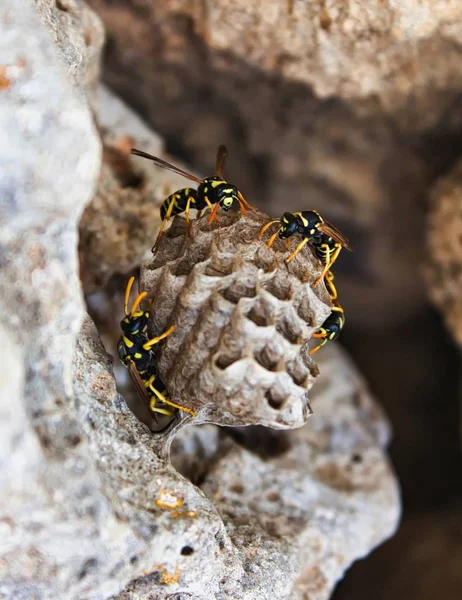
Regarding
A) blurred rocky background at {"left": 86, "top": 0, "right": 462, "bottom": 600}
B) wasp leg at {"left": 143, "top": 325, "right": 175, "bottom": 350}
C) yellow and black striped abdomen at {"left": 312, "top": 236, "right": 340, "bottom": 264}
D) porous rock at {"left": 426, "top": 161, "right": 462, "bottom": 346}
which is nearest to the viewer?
wasp leg at {"left": 143, "top": 325, "right": 175, "bottom": 350}

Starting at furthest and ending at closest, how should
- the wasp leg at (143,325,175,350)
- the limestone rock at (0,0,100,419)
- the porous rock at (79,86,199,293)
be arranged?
the porous rock at (79,86,199,293) → the wasp leg at (143,325,175,350) → the limestone rock at (0,0,100,419)

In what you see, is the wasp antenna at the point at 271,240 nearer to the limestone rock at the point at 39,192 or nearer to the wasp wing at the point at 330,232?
the wasp wing at the point at 330,232

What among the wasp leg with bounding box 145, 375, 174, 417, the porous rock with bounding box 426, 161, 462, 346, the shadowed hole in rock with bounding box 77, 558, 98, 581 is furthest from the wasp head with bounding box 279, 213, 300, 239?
the porous rock with bounding box 426, 161, 462, 346

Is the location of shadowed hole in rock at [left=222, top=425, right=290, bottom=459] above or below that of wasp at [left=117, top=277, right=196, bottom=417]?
below

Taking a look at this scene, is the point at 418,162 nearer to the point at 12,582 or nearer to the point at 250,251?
the point at 250,251

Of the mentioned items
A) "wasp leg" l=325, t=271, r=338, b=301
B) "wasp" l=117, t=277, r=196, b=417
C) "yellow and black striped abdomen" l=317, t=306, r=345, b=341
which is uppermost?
"wasp leg" l=325, t=271, r=338, b=301

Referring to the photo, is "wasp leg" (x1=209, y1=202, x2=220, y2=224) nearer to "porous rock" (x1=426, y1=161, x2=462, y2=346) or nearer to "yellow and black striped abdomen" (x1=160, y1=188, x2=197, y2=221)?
"yellow and black striped abdomen" (x1=160, y1=188, x2=197, y2=221)
